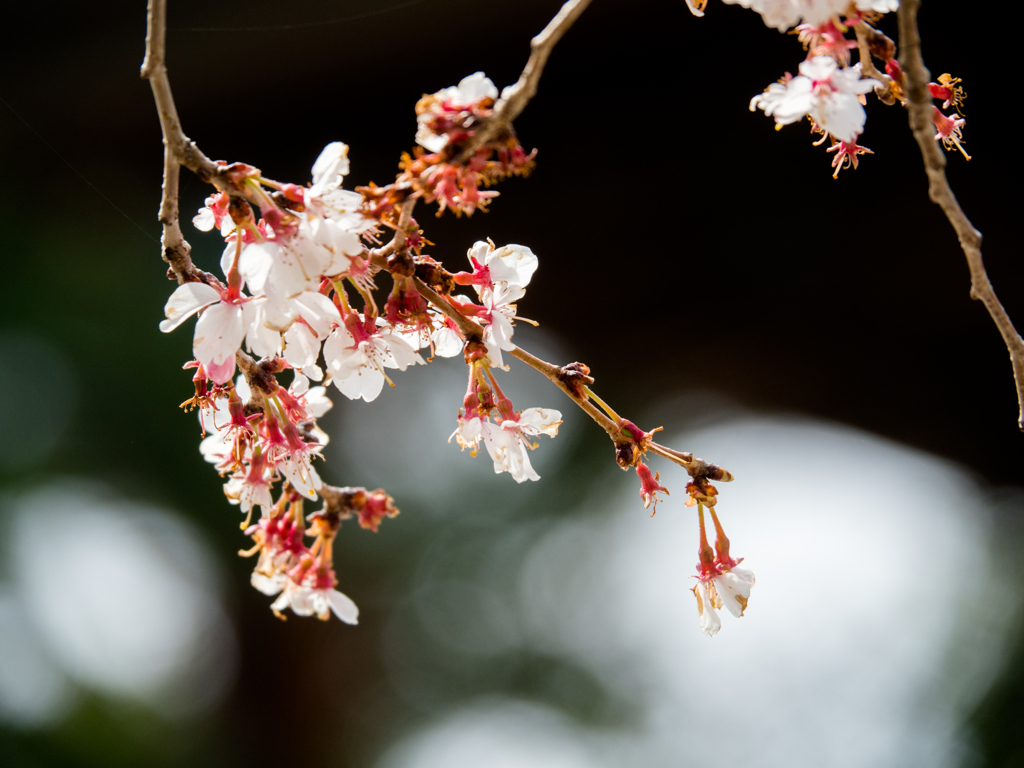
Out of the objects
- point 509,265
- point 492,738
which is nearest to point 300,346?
point 509,265

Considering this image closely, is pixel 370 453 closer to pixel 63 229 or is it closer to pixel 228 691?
pixel 228 691

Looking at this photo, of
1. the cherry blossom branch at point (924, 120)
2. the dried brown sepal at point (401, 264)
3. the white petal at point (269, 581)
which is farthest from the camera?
the white petal at point (269, 581)

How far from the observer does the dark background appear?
163 cm

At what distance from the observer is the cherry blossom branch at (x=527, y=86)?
0.74 feet

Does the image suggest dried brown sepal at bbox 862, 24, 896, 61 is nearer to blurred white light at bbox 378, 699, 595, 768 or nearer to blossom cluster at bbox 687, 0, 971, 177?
blossom cluster at bbox 687, 0, 971, 177

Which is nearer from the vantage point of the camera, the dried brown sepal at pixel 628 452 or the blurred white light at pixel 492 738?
the dried brown sepal at pixel 628 452

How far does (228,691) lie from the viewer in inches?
72.1

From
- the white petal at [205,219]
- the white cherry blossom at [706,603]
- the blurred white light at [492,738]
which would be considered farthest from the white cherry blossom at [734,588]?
the blurred white light at [492,738]

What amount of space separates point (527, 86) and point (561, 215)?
6.02 ft

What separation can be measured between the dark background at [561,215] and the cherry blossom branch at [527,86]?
1463mm

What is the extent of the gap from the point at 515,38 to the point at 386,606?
1.42 m

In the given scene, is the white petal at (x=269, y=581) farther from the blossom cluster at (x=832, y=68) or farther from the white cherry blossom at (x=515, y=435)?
the blossom cluster at (x=832, y=68)

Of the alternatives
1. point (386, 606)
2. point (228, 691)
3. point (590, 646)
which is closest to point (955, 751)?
point (590, 646)

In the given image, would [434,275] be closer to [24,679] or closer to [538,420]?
[538,420]
